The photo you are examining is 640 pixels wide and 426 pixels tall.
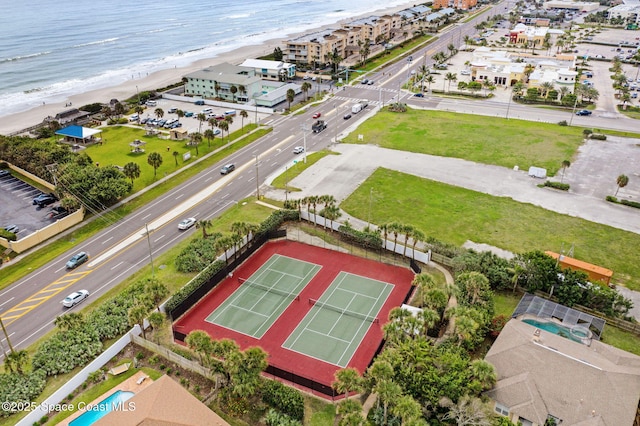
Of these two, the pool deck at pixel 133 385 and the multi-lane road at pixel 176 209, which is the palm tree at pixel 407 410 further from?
the multi-lane road at pixel 176 209

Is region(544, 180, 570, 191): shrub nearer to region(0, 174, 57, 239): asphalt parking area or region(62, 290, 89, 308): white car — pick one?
region(62, 290, 89, 308): white car

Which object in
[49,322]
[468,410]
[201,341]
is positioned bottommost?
[49,322]

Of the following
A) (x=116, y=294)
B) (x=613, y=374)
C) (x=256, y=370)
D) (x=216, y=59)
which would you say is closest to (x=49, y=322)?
(x=116, y=294)

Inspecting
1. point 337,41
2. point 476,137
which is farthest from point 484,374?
point 337,41

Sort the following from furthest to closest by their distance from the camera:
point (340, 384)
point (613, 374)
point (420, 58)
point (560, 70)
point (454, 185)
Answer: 1. point (420, 58)
2. point (560, 70)
3. point (454, 185)
4. point (613, 374)
5. point (340, 384)

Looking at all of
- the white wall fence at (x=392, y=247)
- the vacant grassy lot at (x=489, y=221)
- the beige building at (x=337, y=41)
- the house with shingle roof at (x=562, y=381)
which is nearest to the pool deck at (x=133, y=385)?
the house with shingle roof at (x=562, y=381)

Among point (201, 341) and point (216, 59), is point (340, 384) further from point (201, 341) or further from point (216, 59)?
point (216, 59)

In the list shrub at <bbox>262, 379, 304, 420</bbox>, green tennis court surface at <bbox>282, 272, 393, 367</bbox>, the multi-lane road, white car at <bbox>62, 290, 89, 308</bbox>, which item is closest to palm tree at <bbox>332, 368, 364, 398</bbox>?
shrub at <bbox>262, 379, 304, 420</bbox>
